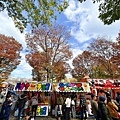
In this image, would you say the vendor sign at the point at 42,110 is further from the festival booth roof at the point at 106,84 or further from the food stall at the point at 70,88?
the festival booth roof at the point at 106,84

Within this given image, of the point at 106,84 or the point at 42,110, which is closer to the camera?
the point at 42,110

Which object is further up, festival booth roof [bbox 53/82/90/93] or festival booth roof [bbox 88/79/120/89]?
festival booth roof [bbox 88/79/120/89]

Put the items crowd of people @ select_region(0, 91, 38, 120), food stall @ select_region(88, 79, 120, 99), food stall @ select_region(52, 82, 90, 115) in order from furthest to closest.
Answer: food stall @ select_region(88, 79, 120, 99) < food stall @ select_region(52, 82, 90, 115) < crowd of people @ select_region(0, 91, 38, 120)

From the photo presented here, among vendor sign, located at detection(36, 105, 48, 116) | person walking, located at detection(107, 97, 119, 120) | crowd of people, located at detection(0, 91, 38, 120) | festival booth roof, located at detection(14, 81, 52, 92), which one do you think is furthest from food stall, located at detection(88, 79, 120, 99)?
person walking, located at detection(107, 97, 119, 120)

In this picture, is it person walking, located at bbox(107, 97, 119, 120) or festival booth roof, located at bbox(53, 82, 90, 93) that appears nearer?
person walking, located at bbox(107, 97, 119, 120)

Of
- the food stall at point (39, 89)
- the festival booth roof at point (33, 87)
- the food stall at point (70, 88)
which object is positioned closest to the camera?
the food stall at point (39, 89)

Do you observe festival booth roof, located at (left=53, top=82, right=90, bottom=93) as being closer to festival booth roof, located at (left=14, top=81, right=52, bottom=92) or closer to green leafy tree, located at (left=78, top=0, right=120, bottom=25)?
festival booth roof, located at (left=14, top=81, right=52, bottom=92)

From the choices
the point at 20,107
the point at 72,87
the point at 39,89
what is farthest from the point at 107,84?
the point at 20,107

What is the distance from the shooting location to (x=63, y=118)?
1181 cm

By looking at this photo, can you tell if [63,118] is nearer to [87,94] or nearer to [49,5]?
[87,94]

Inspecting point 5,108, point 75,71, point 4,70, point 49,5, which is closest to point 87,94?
point 5,108

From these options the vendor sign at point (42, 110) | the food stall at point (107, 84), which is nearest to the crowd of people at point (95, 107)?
the vendor sign at point (42, 110)

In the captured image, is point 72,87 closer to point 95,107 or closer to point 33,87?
point 33,87

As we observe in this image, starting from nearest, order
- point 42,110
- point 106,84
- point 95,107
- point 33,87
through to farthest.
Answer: point 95,107
point 42,110
point 33,87
point 106,84
